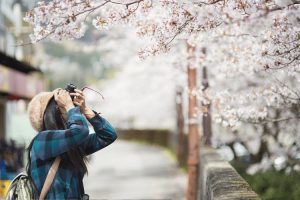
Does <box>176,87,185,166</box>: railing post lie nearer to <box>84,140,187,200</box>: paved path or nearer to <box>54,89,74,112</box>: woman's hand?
<box>84,140,187,200</box>: paved path

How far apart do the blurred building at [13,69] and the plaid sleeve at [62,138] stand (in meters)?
11.7

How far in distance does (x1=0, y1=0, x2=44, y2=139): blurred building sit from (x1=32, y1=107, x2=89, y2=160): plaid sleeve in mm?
11690

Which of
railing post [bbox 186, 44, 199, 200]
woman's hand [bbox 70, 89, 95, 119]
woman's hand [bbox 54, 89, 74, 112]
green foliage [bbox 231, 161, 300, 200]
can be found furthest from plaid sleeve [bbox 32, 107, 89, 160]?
green foliage [bbox 231, 161, 300, 200]

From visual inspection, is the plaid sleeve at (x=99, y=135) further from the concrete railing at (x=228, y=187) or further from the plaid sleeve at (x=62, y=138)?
the concrete railing at (x=228, y=187)

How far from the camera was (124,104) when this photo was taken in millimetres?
54531

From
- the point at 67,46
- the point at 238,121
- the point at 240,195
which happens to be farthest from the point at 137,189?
the point at 67,46

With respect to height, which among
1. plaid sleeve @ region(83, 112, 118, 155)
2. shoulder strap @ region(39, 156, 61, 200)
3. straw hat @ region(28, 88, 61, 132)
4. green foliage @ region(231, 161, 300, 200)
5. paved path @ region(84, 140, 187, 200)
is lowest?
paved path @ region(84, 140, 187, 200)

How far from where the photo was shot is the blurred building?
1967 cm

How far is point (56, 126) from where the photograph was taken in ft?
15.1

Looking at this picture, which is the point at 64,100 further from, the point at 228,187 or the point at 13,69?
the point at 13,69

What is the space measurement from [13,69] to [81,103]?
1833 cm

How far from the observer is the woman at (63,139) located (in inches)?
173

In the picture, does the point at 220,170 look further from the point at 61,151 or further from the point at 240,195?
the point at 61,151

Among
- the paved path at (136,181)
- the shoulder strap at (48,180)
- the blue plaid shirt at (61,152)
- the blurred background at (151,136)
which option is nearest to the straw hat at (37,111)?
the blue plaid shirt at (61,152)
